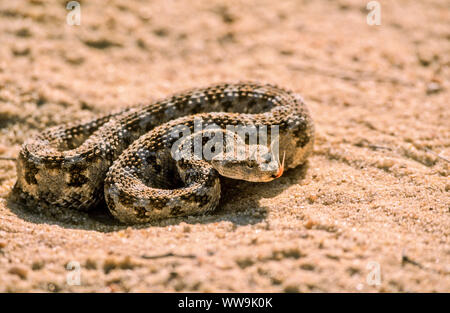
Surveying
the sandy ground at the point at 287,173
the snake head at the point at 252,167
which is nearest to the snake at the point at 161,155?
the snake head at the point at 252,167

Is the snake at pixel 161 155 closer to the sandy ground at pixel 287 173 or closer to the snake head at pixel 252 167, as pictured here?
the snake head at pixel 252 167

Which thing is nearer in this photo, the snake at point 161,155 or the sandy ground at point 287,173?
the sandy ground at point 287,173

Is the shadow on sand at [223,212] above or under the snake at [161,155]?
under

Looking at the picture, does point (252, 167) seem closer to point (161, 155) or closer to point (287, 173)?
point (287, 173)

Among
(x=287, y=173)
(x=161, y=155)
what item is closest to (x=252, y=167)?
(x=287, y=173)

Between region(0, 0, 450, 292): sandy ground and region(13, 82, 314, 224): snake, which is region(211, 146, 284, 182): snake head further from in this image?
region(0, 0, 450, 292): sandy ground

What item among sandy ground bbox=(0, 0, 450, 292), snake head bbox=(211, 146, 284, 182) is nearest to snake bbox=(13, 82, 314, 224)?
snake head bbox=(211, 146, 284, 182)

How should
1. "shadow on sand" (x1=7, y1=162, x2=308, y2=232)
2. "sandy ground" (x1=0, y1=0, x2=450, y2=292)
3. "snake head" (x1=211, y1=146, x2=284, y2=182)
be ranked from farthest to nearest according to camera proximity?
"snake head" (x1=211, y1=146, x2=284, y2=182) → "shadow on sand" (x1=7, y1=162, x2=308, y2=232) → "sandy ground" (x1=0, y1=0, x2=450, y2=292)
